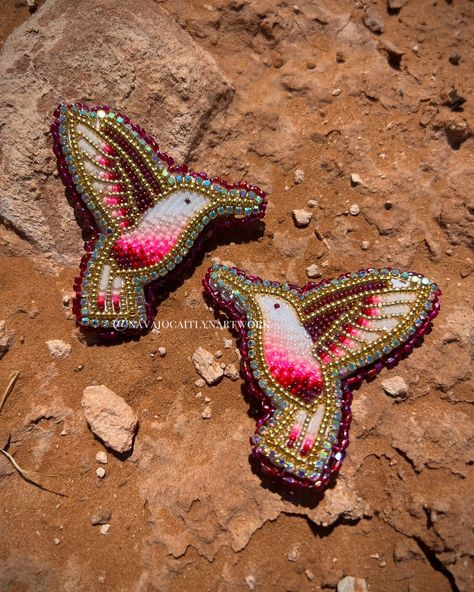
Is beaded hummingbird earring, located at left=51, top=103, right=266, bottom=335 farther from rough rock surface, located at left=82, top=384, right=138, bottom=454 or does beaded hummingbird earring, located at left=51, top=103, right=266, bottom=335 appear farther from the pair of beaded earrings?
rough rock surface, located at left=82, top=384, right=138, bottom=454

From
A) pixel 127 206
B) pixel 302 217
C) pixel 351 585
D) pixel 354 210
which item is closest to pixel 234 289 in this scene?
pixel 302 217

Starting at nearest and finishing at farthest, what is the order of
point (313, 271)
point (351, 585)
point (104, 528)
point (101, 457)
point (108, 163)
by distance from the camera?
point (351, 585)
point (104, 528)
point (101, 457)
point (108, 163)
point (313, 271)

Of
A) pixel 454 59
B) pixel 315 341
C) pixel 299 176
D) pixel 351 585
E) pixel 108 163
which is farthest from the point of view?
pixel 454 59

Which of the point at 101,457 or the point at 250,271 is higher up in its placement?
the point at 250,271

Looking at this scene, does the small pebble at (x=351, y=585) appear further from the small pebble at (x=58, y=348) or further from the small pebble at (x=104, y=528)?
the small pebble at (x=58, y=348)

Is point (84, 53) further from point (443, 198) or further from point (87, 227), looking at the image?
point (443, 198)

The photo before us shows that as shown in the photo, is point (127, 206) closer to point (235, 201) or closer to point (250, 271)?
point (235, 201)
